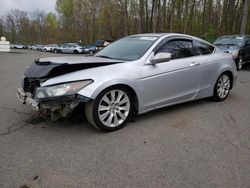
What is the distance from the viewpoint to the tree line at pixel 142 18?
30.5 metres

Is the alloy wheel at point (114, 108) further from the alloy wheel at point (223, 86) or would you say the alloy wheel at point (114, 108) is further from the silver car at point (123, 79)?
the alloy wheel at point (223, 86)

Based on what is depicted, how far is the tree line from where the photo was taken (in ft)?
100

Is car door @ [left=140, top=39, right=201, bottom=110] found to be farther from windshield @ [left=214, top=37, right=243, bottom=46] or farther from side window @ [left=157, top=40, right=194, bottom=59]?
windshield @ [left=214, top=37, right=243, bottom=46]

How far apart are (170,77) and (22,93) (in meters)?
2.44

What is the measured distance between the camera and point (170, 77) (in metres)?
4.31

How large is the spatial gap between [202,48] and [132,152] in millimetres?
3022

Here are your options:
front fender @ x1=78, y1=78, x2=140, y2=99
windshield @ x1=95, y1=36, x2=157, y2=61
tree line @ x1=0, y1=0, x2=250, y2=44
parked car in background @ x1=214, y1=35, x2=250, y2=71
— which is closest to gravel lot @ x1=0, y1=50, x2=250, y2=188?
front fender @ x1=78, y1=78, x2=140, y2=99

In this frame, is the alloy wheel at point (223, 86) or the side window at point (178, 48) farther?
the alloy wheel at point (223, 86)

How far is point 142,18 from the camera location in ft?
127

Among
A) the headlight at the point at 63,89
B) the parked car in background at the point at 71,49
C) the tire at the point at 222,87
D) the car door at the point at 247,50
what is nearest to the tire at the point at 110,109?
the headlight at the point at 63,89

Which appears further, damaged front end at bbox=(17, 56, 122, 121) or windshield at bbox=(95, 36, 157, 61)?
windshield at bbox=(95, 36, 157, 61)

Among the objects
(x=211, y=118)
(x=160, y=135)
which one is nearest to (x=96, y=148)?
(x=160, y=135)

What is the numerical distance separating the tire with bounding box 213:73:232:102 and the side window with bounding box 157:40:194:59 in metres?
1.04

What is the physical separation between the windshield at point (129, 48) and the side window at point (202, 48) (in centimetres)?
107
